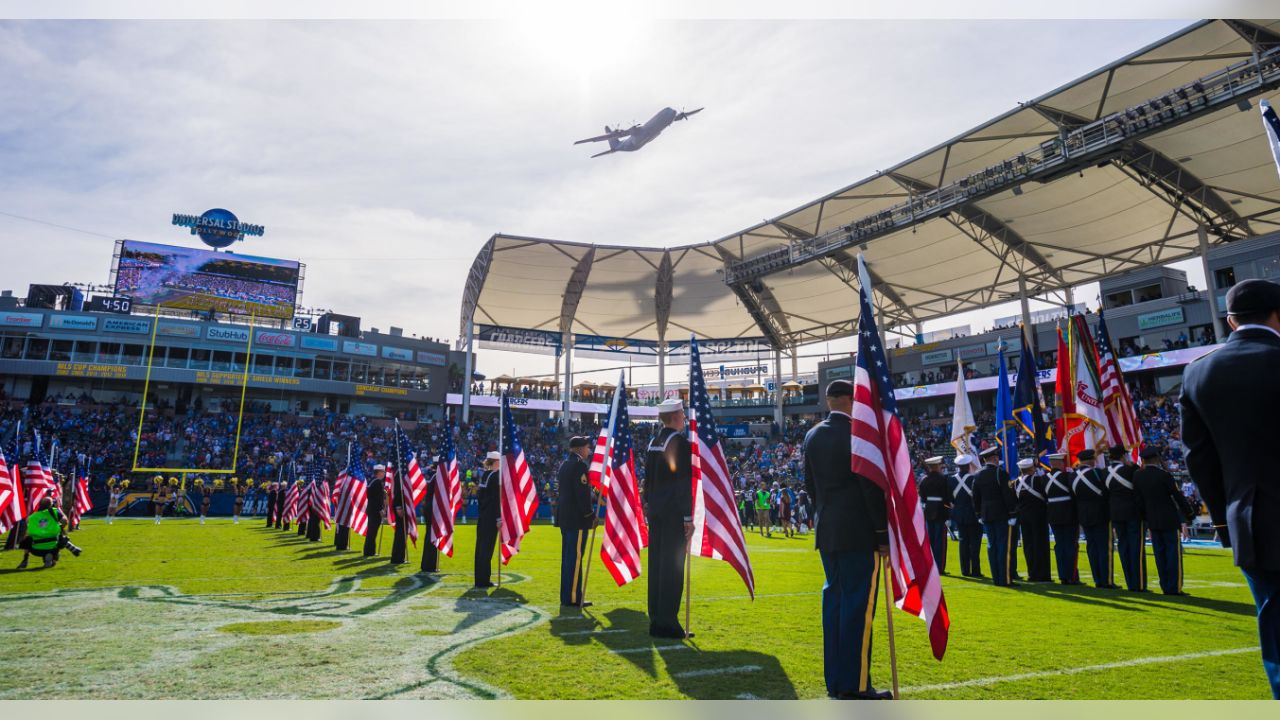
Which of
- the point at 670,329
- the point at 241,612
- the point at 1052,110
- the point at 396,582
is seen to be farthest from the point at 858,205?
the point at 241,612

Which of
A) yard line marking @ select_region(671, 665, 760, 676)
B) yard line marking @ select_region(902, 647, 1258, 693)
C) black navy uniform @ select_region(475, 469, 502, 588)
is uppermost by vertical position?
black navy uniform @ select_region(475, 469, 502, 588)

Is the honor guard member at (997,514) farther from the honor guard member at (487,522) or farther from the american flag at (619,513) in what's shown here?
the honor guard member at (487,522)

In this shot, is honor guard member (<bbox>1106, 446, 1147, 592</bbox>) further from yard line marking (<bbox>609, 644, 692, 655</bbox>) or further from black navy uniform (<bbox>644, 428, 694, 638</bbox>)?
yard line marking (<bbox>609, 644, 692, 655</bbox>)

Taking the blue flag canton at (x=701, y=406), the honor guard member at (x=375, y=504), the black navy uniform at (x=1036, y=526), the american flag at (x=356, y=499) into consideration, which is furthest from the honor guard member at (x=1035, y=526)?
the american flag at (x=356, y=499)

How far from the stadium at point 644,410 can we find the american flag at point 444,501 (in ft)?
0.54

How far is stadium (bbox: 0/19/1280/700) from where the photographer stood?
5.09 m

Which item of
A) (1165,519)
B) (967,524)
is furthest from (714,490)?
(967,524)

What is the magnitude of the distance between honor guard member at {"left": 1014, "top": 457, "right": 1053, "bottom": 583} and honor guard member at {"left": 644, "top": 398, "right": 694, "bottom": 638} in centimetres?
659

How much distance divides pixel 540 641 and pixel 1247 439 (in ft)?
16.2

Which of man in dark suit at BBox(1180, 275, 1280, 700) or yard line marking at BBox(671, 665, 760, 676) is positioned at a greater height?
man in dark suit at BBox(1180, 275, 1280, 700)

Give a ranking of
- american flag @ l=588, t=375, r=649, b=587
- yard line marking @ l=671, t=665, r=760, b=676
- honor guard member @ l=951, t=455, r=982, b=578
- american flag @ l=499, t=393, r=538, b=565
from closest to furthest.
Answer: yard line marking @ l=671, t=665, r=760, b=676
american flag @ l=588, t=375, r=649, b=587
american flag @ l=499, t=393, r=538, b=565
honor guard member @ l=951, t=455, r=982, b=578

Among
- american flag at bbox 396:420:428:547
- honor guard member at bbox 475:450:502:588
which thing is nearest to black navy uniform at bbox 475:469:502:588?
honor guard member at bbox 475:450:502:588

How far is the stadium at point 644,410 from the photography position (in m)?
5.09

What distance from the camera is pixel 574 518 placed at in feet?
27.0
